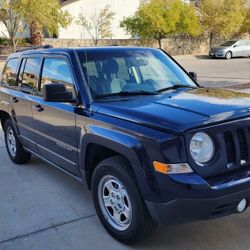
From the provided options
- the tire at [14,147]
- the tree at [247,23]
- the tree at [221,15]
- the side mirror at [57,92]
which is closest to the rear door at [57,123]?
the side mirror at [57,92]

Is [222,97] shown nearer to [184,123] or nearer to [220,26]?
[184,123]

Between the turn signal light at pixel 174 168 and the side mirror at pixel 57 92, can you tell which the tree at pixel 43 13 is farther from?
the turn signal light at pixel 174 168

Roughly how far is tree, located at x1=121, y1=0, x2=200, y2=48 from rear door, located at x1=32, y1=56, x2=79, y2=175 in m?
32.1

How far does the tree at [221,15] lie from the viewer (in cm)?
3884

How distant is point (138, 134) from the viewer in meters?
3.22

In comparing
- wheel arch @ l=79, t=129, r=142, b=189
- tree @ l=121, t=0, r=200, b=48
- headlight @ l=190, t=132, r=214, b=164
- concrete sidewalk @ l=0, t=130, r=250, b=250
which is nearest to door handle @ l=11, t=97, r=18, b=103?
concrete sidewalk @ l=0, t=130, r=250, b=250

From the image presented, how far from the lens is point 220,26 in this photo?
39344 mm

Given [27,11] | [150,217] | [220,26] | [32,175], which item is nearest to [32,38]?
[27,11]

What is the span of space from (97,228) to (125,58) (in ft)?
6.12

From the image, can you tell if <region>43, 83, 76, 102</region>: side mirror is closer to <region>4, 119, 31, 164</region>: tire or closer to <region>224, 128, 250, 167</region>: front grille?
<region>224, 128, 250, 167</region>: front grille

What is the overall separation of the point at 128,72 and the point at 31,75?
61.4 inches

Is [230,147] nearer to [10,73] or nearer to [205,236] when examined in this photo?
[205,236]

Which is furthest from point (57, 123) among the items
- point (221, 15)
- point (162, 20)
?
point (221, 15)

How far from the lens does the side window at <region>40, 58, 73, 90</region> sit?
4336 mm
